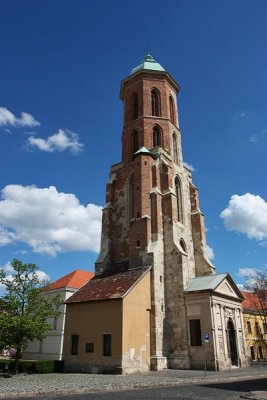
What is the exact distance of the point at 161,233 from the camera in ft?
92.7

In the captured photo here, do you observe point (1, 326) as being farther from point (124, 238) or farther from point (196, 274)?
point (196, 274)

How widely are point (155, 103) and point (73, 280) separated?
23.1 meters

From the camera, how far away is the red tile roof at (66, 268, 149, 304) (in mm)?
23547

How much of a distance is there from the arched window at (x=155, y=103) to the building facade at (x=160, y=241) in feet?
0.35

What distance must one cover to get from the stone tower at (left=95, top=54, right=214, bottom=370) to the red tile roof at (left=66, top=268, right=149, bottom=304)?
1.27m

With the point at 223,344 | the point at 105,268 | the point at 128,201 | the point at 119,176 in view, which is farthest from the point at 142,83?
the point at 223,344

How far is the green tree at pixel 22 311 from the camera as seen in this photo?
20031mm

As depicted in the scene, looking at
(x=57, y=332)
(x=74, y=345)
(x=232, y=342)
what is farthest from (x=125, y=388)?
(x=57, y=332)

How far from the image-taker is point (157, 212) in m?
28.7

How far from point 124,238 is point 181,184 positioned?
8095 mm

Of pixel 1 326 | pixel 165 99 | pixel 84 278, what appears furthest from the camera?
pixel 84 278

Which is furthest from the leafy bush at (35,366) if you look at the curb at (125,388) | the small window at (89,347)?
the curb at (125,388)

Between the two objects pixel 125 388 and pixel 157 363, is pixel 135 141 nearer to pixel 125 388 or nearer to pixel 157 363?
pixel 157 363

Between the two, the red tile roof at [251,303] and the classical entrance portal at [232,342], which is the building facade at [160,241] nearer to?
the classical entrance portal at [232,342]
